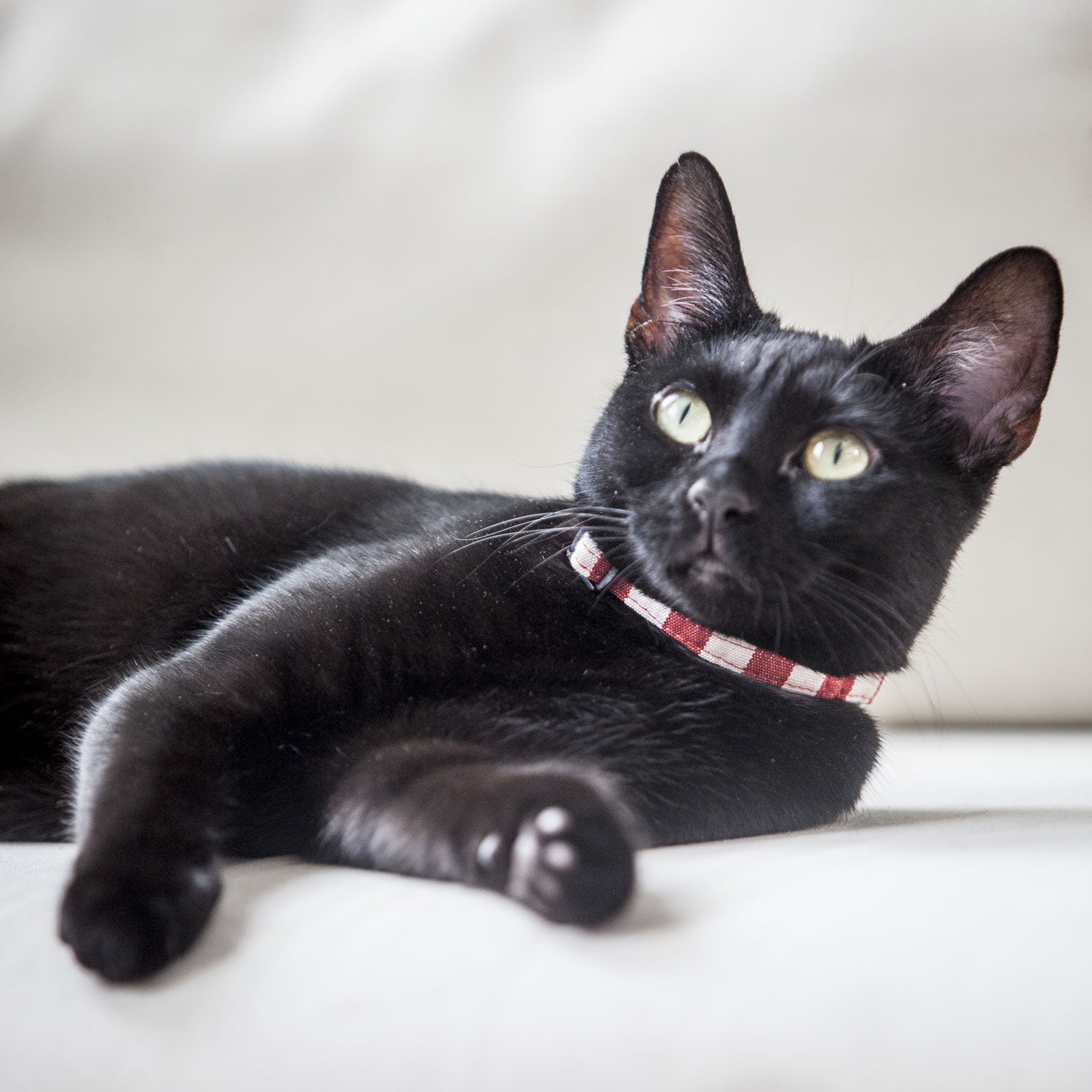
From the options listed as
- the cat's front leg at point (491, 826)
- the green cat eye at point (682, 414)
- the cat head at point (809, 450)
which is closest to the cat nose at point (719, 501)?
the cat head at point (809, 450)

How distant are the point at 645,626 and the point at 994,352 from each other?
399 mm

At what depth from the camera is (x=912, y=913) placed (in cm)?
56

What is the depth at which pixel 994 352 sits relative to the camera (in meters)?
0.93

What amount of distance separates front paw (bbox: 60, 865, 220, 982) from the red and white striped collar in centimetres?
43

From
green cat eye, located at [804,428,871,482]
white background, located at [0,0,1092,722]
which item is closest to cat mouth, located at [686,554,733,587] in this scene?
green cat eye, located at [804,428,871,482]

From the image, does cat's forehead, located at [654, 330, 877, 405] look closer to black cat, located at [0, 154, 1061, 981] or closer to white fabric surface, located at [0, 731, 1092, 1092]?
black cat, located at [0, 154, 1061, 981]

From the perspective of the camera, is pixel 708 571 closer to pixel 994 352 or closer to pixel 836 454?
pixel 836 454

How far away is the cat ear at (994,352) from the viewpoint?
90 cm

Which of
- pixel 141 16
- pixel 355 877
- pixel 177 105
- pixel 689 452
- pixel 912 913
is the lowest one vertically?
pixel 355 877

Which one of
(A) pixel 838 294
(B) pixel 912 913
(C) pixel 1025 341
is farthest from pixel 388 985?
(A) pixel 838 294

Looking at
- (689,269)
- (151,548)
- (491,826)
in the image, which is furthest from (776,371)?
(151,548)

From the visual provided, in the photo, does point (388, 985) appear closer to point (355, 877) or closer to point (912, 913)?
point (355, 877)

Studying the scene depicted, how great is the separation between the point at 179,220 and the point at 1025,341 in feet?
3.76

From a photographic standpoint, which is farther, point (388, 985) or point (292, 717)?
point (292, 717)
